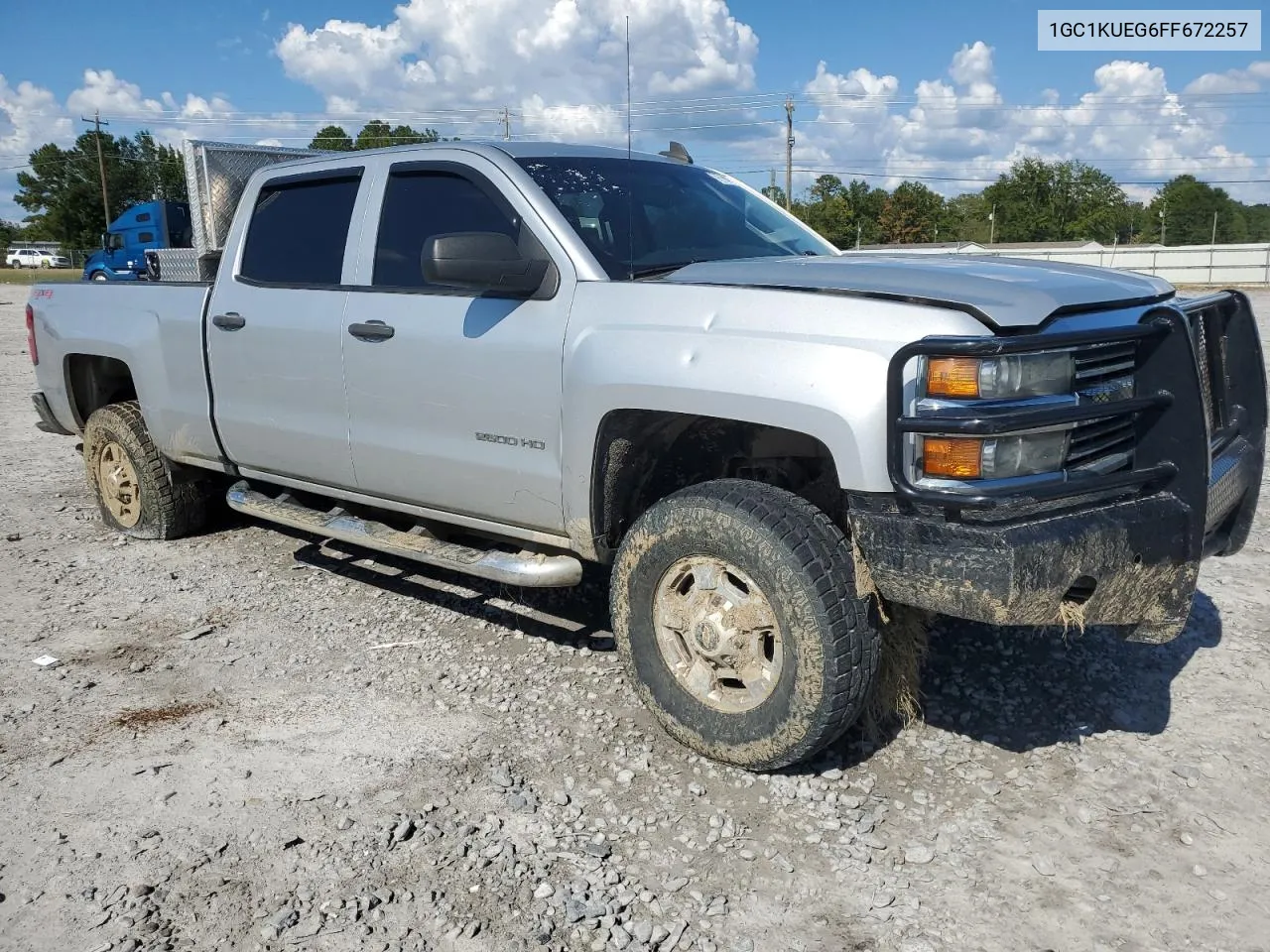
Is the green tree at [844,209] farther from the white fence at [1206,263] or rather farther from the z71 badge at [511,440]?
the z71 badge at [511,440]

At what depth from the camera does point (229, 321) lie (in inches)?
195

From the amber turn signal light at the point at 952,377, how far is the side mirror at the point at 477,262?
150 centimetres

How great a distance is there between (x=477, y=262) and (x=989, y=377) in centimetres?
168

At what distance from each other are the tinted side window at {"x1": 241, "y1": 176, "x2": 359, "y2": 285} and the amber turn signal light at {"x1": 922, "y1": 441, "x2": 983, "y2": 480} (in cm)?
281

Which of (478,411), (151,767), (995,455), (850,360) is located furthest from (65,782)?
(995,455)

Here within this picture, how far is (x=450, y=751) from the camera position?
356 cm

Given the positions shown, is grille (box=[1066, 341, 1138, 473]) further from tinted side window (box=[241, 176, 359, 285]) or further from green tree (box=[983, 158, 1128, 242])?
green tree (box=[983, 158, 1128, 242])

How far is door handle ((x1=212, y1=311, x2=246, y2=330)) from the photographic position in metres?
4.89

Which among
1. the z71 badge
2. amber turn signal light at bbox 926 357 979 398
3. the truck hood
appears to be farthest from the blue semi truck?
amber turn signal light at bbox 926 357 979 398

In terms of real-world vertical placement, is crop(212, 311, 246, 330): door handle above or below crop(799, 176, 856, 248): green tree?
below

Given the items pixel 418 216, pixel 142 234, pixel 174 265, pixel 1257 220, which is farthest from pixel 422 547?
pixel 1257 220

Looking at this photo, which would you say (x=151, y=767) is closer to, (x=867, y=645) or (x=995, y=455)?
(x=867, y=645)

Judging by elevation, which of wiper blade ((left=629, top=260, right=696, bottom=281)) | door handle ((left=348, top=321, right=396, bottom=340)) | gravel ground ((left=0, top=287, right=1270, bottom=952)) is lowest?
gravel ground ((left=0, top=287, right=1270, bottom=952))

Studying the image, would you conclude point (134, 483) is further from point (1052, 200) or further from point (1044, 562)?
point (1052, 200)
